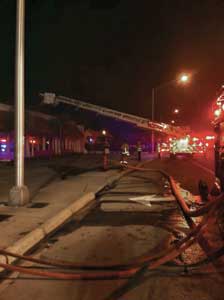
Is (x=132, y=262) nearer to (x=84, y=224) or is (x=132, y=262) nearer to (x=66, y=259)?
(x=66, y=259)

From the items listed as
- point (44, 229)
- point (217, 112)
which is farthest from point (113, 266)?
point (217, 112)

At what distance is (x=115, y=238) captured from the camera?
710 centimetres

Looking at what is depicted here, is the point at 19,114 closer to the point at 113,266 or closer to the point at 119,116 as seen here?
the point at 113,266

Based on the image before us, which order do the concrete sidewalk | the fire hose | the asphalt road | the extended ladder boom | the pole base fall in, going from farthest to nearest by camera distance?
the extended ladder boom < the pole base < the concrete sidewalk < the fire hose < the asphalt road

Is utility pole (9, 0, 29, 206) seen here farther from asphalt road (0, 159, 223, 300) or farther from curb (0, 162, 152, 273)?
asphalt road (0, 159, 223, 300)

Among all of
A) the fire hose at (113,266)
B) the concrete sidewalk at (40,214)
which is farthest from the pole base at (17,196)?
the fire hose at (113,266)

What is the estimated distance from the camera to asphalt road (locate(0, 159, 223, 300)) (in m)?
4.55

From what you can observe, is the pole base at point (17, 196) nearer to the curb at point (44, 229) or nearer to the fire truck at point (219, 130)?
the curb at point (44, 229)

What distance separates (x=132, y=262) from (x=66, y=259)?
1.02 meters

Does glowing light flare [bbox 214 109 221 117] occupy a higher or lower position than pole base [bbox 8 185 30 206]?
higher

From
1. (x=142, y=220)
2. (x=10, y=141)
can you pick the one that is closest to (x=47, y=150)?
(x=10, y=141)

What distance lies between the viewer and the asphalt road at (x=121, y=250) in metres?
4.55

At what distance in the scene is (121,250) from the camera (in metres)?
6.27

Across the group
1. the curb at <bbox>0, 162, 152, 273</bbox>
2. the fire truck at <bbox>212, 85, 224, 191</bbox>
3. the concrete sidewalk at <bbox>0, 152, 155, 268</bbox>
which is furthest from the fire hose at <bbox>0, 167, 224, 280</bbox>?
the fire truck at <bbox>212, 85, 224, 191</bbox>
